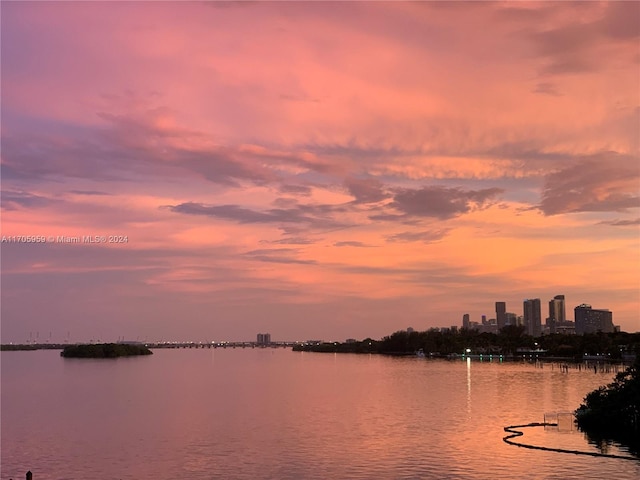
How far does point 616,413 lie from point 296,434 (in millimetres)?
37325

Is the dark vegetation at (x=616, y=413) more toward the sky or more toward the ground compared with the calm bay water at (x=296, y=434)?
more toward the sky

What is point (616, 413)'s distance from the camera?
3189 inches

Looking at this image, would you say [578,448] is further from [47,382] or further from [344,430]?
[47,382]

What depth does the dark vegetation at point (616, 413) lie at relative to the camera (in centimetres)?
7844

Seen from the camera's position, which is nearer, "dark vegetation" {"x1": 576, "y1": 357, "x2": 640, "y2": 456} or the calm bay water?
the calm bay water

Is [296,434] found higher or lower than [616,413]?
lower

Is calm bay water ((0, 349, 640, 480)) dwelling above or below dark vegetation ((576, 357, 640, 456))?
below

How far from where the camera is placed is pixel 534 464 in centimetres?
6488

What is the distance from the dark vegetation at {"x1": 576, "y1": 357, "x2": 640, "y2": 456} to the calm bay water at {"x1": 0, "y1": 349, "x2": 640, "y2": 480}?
3.60 metres

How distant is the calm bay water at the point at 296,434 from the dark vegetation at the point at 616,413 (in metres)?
3.60

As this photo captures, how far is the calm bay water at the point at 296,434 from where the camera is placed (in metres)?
65.8

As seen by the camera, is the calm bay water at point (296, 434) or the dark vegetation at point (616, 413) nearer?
the calm bay water at point (296, 434)

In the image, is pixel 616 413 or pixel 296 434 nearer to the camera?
pixel 616 413

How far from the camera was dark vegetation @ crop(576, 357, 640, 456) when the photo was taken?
78.4 meters
